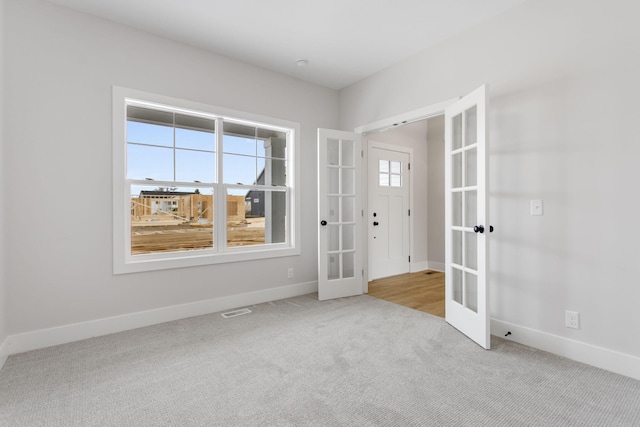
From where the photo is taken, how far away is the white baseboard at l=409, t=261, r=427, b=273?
18.2ft

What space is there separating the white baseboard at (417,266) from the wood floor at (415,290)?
0.14 m

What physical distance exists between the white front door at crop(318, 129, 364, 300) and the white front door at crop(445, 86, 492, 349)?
4.35 ft

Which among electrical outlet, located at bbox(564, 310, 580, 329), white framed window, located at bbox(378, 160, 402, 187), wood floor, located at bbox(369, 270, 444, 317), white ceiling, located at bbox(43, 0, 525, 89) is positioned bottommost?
wood floor, located at bbox(369, 270, 444, 317)

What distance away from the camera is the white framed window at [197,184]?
3070mm

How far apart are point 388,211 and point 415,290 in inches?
56.4

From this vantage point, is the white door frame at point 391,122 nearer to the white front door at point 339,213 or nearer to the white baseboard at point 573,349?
the white front door at point 339,213

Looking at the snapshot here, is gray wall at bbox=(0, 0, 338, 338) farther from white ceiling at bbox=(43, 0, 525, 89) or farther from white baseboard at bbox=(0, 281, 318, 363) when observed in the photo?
white ceiling at bbox=(43, 0, 525, 89)

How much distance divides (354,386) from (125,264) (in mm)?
2368

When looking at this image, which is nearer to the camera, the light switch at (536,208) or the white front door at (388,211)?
the light switch at (536,208)

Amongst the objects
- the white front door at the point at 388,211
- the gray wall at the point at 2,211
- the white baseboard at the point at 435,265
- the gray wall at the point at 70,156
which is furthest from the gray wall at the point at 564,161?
the gray wall at the point at 2,211

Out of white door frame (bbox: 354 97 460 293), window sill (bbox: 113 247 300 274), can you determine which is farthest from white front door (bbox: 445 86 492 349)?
window sill (bbox: 113 247 300 274)

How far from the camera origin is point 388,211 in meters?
5.23

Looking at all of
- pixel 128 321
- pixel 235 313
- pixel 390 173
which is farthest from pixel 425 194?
pixel 128 321

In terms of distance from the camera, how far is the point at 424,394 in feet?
6.26
